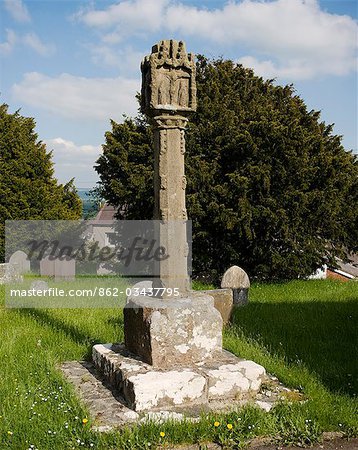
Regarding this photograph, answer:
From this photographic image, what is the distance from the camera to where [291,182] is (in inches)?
543

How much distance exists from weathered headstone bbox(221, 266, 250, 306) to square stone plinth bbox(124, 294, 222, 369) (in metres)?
5.27

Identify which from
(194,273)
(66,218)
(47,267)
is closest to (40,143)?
(66,218)

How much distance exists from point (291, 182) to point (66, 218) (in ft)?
39.6

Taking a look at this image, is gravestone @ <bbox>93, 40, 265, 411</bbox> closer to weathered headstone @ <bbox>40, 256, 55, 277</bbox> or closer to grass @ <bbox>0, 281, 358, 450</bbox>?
grass @ <bbox>0, 281, 358, 450</bbox>

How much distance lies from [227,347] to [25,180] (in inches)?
670

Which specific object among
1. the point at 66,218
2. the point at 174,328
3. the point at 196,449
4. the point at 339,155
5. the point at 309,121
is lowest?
the point at 196,449

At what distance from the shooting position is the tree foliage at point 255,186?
1344cm

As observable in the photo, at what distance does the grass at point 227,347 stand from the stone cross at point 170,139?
147 cm

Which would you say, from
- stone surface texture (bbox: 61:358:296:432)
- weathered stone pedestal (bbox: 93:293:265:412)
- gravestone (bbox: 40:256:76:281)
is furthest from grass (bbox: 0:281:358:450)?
gravestone (bbox: 40:256:76:281)

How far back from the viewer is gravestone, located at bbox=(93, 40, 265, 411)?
14.6 feet

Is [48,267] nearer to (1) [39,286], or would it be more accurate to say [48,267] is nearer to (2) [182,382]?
(1) [39,286]

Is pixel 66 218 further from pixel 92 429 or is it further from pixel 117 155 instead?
pixel 92 429

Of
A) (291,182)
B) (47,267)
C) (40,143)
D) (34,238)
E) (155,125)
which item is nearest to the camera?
(155,125)

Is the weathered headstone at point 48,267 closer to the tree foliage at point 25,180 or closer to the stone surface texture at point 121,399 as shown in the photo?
the tree foliage at point 25,180
